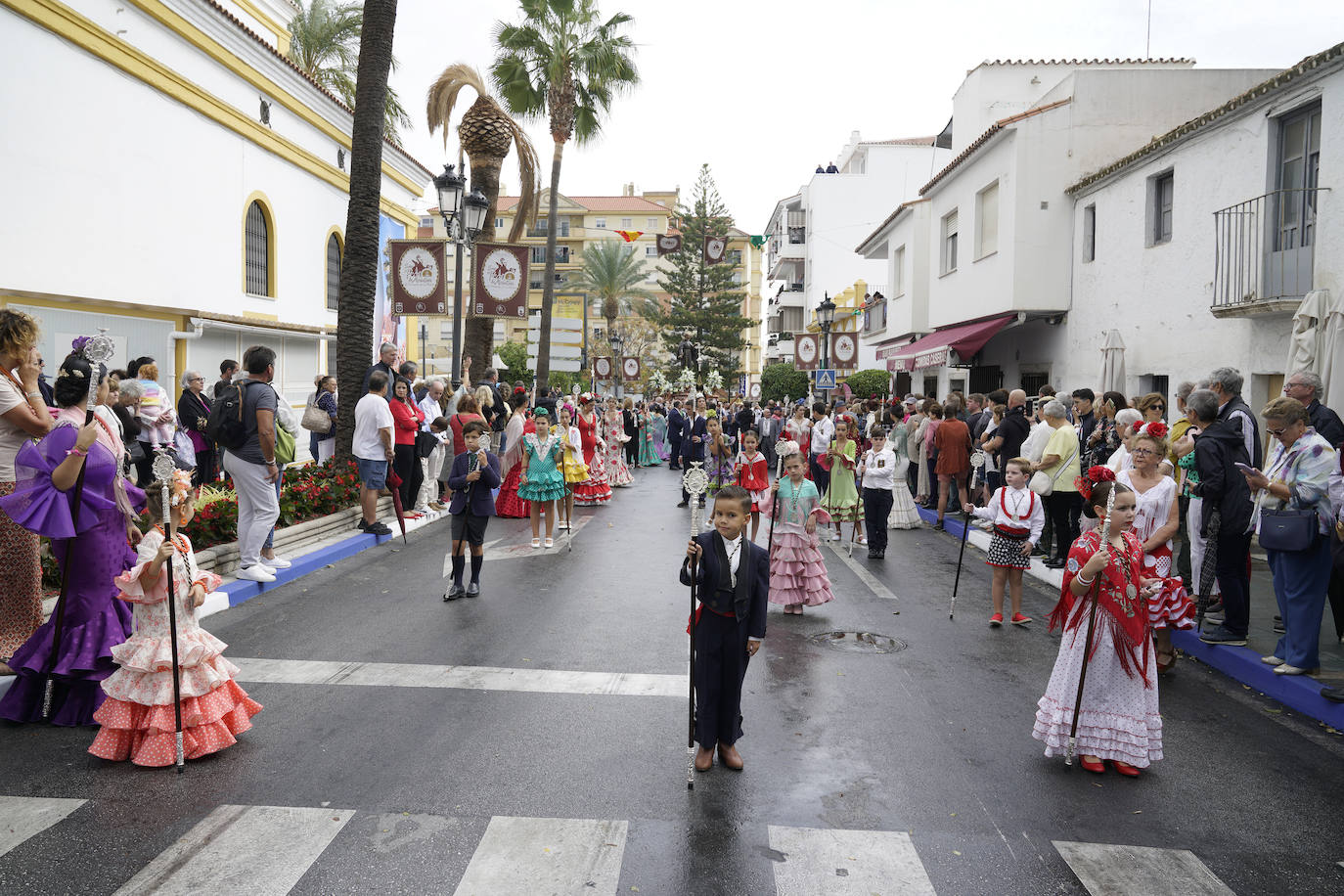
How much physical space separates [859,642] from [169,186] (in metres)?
14.2

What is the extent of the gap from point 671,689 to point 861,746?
57.0 inches

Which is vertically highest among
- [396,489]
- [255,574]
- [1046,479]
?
[1046,479]

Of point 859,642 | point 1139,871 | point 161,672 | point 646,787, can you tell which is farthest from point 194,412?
point 1139,871

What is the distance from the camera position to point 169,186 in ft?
52.3

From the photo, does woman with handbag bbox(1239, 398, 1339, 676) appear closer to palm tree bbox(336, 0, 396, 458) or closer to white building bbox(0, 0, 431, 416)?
palm tree bbox(336, 0, 396, 458)

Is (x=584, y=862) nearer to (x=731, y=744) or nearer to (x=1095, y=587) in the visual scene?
(x=731, y=744)

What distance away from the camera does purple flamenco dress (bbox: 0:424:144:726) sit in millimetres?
5336

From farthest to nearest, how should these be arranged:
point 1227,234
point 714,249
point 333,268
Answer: point 714,249
point 333,268
point 1227,234

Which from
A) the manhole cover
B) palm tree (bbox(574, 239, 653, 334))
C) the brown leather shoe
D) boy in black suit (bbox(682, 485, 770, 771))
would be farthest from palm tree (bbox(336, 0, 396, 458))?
palm tree (bbox(574, 239, 653, 334))

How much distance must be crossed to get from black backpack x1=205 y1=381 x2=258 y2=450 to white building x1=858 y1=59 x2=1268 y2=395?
14940mm

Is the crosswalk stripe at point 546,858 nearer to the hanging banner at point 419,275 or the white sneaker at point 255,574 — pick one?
the white sneaker at point 255,574

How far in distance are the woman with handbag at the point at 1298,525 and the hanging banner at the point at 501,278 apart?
13093 millimetres

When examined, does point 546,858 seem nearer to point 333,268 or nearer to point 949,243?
point 333,268

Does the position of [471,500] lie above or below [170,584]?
above
